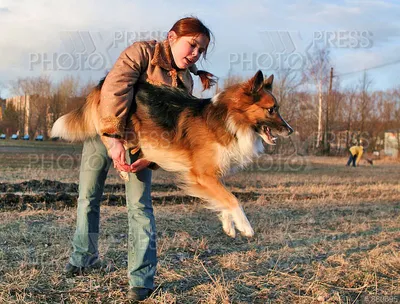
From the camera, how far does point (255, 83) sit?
3.76 meters

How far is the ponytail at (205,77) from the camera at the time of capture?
4.00 metres

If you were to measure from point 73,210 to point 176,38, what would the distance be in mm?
4375

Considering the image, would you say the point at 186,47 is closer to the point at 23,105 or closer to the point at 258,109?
the point at 258,109

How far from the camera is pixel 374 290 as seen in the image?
3854 millimetres

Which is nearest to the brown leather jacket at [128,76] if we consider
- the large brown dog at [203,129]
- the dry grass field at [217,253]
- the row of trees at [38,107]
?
the large brown dog at [203,129]

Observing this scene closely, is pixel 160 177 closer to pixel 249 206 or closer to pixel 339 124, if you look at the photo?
pixel 249 206

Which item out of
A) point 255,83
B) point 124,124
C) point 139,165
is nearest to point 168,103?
point 124,124

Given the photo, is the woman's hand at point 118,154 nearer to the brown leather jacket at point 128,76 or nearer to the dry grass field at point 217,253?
the brown leather jacket at point 128,76

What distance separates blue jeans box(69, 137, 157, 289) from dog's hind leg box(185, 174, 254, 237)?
0.45 meters

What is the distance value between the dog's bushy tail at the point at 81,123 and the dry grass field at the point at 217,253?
137 centimetres

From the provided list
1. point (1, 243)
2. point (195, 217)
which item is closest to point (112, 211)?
point (195, 217)

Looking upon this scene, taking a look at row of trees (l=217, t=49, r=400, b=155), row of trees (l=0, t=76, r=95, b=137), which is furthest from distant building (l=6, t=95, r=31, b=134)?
row of trees (l=217, t=49, r=400, b=155)

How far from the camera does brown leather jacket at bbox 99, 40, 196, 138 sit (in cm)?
340

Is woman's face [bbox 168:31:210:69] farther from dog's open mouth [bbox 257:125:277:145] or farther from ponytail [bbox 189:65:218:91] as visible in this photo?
dog's open mouth [bbox 257:125:277:145]
